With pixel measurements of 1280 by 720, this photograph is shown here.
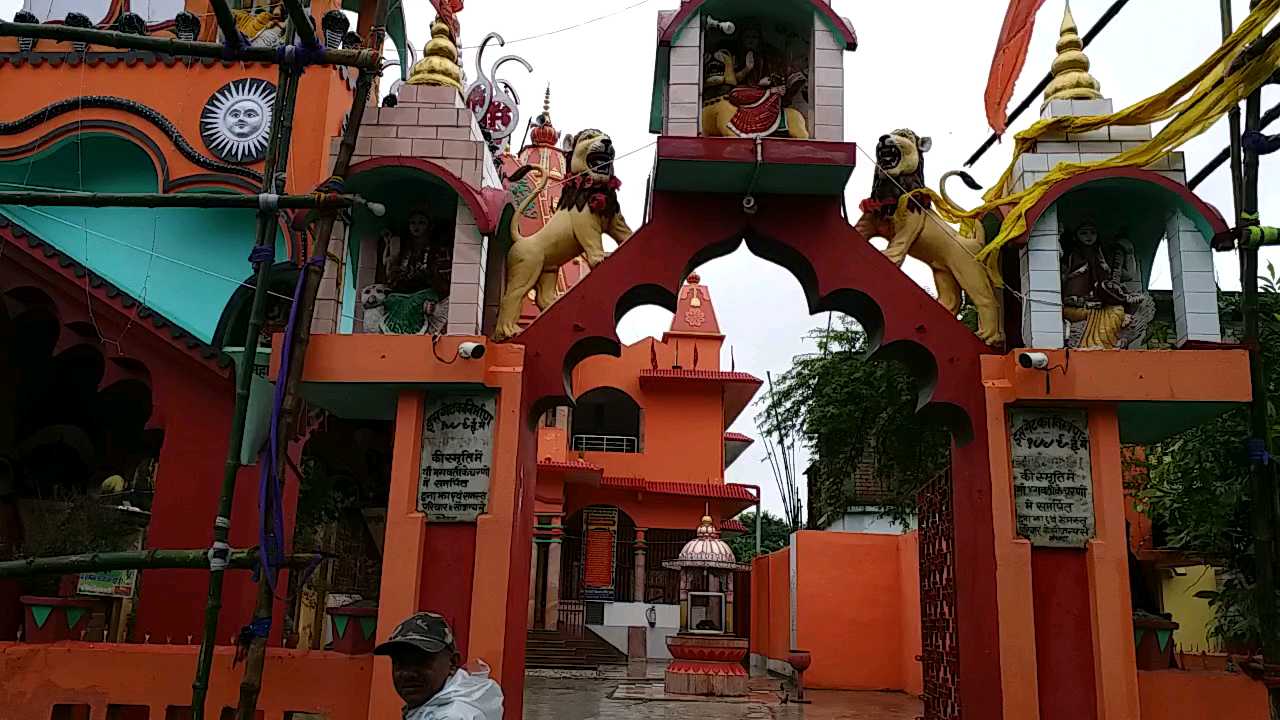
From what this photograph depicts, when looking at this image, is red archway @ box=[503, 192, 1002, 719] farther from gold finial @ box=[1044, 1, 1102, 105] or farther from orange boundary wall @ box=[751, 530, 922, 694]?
orange boundary wall @ box=[751, 530, 922, 694]

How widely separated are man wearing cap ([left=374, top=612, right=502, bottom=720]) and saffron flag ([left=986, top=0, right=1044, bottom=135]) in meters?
6.16

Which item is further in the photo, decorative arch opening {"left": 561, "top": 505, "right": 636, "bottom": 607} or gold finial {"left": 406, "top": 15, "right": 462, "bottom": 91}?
decorative arch opening {"left": 561, "top": 505, "right": 636, "bottom": 607}

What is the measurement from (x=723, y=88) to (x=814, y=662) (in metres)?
10.3

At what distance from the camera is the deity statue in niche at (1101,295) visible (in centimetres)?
699

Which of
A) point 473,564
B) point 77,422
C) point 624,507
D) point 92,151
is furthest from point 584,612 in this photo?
point 473,564

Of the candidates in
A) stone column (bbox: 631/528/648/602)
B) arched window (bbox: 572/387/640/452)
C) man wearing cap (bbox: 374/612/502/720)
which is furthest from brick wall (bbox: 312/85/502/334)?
arched window (bbox: 572/387/640/452)

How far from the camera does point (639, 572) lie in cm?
1978

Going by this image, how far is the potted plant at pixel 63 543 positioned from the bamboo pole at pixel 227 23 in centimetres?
358

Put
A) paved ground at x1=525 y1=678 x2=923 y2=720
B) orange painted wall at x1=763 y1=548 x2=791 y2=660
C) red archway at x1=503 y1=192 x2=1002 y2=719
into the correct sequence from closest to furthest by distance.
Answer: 1. red archway at x1=503 y1=192 x2=1002 y2=719
2. paved ground at x1=525 y1=678 x2=923 y2=720
3. orange painted wall at x1=763 y1=548 x2=791 y2=660

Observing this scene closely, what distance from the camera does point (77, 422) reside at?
37.1ft

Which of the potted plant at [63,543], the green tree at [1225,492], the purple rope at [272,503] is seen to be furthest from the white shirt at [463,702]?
the green tree at [1225,492]

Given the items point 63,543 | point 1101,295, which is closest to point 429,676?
point 1101,295

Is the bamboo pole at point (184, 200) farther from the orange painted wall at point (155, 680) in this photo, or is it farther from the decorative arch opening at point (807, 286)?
the orange painted wall at point (155, 680)

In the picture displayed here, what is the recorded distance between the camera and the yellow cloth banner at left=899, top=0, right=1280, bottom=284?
252 inches
